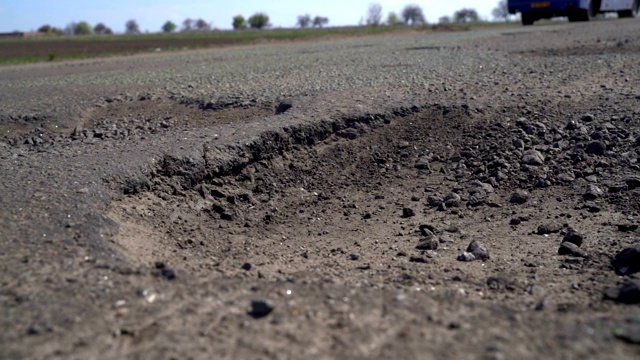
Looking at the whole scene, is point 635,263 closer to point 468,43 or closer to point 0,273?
point 0,273

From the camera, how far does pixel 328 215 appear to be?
271 inches

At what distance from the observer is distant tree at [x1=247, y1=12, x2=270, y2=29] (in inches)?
4427

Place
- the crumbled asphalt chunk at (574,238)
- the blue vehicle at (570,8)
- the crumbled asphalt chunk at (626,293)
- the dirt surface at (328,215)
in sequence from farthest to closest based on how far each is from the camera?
the blue vehicle at (570,8)
the crumbled asphalt chunk at (574,238)
the crumbled asphalt chunk at (626,293)
the dirt surface at (328,215)

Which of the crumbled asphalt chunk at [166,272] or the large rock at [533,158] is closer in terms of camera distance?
the crumbled asphalt chunk at [166,272]

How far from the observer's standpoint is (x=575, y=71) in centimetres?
1073

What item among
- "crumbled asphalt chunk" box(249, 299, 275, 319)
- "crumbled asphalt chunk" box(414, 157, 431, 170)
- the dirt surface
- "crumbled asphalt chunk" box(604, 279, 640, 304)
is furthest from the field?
"crumbled asphalt chunk" box(604, 279, 640, 304)

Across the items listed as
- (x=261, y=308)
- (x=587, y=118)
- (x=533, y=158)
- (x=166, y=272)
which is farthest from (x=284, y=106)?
(x=261, y=308)

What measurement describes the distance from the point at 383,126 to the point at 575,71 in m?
4.06

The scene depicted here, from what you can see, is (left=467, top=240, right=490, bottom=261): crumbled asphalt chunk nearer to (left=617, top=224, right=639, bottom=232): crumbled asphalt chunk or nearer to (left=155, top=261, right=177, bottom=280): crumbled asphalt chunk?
(left=617, top=224, right=639, bottom=232): crumbled asphalt chunk

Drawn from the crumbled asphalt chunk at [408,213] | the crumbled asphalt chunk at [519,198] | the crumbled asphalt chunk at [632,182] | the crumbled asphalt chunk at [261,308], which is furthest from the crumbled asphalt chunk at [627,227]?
the crumbled asphalt chunk at [261,308]

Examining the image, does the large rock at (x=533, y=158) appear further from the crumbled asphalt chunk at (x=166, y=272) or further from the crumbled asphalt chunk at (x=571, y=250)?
the crumbled asphalt chunk at (x=166, y=272)

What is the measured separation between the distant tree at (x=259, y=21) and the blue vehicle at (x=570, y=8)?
83.4 metres

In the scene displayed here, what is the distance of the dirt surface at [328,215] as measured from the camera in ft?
11.1

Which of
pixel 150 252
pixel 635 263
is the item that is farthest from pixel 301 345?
pixel 635 263
